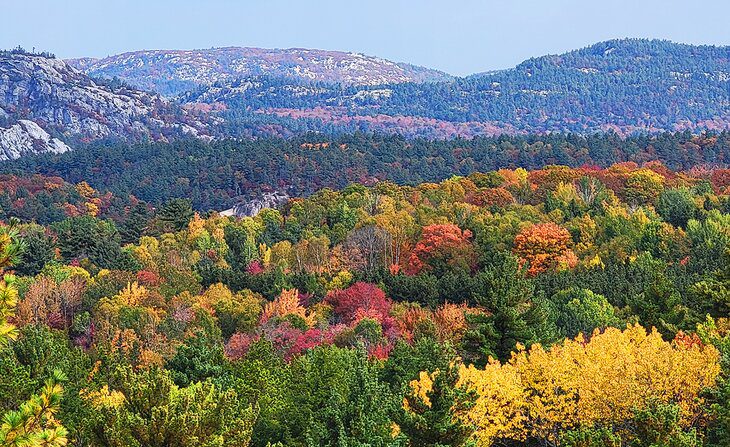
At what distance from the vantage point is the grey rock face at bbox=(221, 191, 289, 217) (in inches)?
6959

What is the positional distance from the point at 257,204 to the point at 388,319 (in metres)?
116

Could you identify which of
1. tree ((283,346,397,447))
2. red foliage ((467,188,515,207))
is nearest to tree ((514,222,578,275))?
red foliage ((467,188,515,207))

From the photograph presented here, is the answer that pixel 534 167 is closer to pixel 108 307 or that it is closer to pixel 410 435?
pixel 108 307

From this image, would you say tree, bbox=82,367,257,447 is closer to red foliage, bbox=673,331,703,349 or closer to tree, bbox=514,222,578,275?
red foliage, bbox=673,331,703,349

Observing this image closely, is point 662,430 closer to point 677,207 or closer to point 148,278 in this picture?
point 148,278

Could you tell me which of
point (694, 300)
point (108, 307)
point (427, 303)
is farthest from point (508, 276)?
point (108, 307)

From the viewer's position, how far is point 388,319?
65.9 metres

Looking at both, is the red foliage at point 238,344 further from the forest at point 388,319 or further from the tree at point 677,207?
the tree at point 677,207

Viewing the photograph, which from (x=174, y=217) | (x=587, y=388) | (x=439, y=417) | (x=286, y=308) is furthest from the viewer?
(x=174, y=217)

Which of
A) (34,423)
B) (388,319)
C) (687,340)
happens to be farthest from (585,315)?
(34,423)

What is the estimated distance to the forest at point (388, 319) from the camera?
2553cm

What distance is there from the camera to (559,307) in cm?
6475

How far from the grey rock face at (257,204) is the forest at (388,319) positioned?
2459 cm

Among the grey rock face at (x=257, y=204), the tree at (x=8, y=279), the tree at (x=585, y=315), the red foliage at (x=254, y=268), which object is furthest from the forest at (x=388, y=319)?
the grey rock face at (x=257, y=204)
